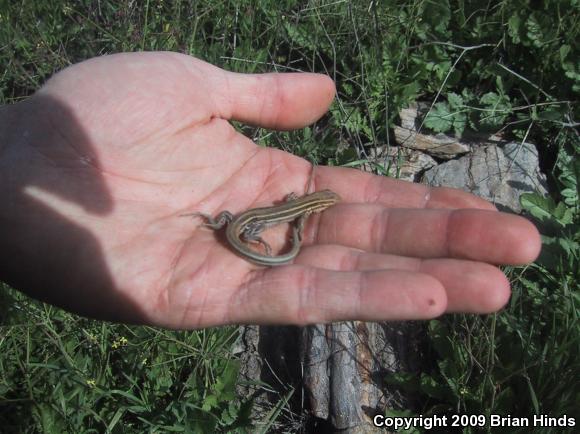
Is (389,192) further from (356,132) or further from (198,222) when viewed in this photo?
(356,132)

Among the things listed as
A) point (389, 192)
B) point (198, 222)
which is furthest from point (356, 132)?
point (198, 222)

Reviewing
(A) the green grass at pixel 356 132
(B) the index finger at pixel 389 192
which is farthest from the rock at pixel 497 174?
(B) the index finger at pixel 389 192

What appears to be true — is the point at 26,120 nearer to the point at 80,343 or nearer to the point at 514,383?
the point at 80,343

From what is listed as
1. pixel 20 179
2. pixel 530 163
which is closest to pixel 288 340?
pixel 20 179

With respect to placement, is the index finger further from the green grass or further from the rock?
the rock

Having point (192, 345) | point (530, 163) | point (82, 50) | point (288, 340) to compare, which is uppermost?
point (82, 50)

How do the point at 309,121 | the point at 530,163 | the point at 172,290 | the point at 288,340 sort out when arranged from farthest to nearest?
1. the point at 530,163
2. the point at 288,340
3. the point at 309,121
4. the point at 172,290

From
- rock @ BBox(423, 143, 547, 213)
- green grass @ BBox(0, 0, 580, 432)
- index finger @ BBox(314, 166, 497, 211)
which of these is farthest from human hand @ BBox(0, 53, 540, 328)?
rock @ BBox(423, 143, 547, 213)

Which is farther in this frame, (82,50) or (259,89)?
(82,50)
